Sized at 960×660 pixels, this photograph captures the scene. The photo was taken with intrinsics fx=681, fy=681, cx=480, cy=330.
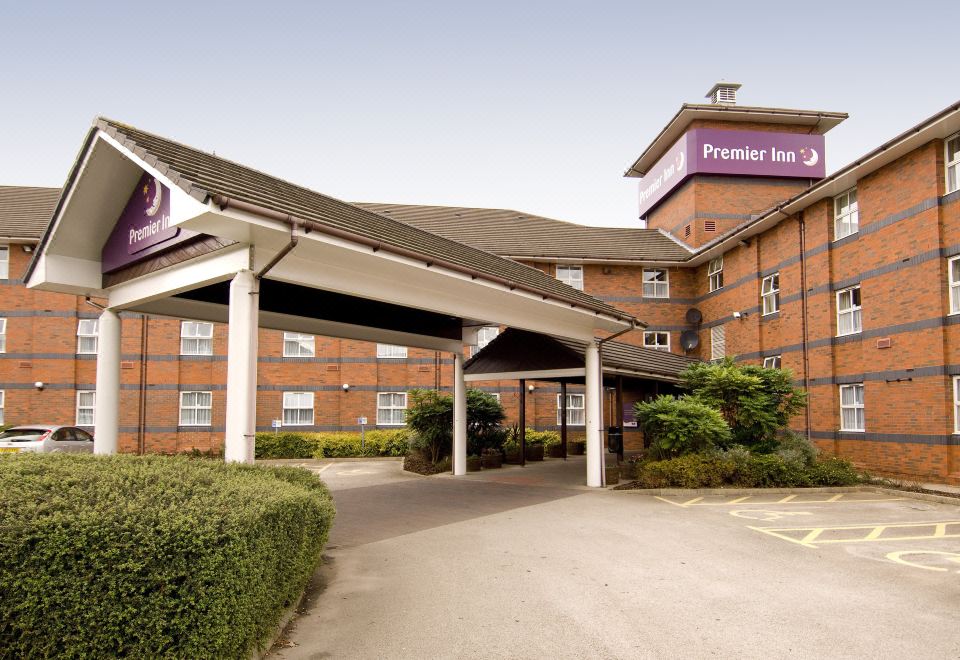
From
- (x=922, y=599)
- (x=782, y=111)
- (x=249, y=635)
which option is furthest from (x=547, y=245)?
(x=249, y=635)

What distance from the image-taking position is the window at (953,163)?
15219 millimetres

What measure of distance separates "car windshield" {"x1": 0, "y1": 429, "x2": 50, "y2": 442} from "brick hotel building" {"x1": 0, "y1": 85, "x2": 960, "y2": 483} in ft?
14.1

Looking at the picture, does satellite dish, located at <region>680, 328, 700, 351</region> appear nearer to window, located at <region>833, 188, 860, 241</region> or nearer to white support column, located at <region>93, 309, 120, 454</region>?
window, located at <region>833, 188, 860, 241</region>

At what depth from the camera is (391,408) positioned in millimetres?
28062

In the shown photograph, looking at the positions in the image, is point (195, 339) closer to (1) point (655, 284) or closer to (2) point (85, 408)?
(2) point (85, 408)

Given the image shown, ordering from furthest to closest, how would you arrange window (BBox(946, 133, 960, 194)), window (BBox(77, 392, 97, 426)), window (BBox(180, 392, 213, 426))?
window (BBox(180, 392, 213, 426)) < window (BBox(77, 392, 97, 426)) < window (BBox(946, 133, 960, 194))

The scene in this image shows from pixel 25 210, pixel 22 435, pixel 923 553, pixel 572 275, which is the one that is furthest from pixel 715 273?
pixel 25 210

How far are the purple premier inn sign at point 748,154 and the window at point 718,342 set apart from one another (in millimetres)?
7264

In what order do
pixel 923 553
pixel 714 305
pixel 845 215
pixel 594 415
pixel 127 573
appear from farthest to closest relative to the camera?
pixel 714 305, pixel 845 215, pixel 594 415, pixel 923 553, pixel 127 573

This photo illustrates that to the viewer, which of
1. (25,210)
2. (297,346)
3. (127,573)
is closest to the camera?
(127,573)

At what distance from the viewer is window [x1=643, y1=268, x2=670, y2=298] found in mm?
28750

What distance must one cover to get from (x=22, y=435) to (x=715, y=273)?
23601 millimetres

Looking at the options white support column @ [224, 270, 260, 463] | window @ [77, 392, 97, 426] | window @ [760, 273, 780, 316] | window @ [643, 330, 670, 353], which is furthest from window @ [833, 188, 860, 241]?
window @ [77, 392, 97, 426]

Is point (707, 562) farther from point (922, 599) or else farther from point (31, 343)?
point (31, 343)
